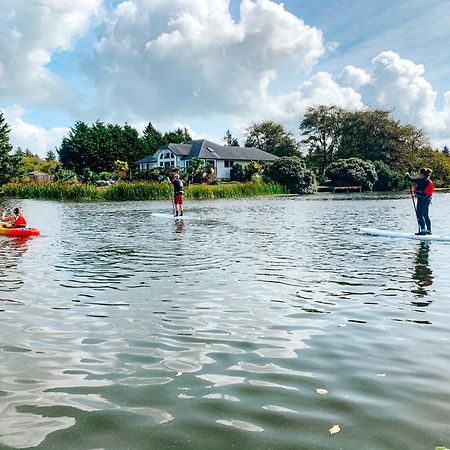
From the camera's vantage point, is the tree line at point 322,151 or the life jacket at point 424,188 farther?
the tree line at point 322,151

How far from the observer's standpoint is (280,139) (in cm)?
11619

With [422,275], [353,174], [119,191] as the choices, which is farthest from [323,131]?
[422,275]

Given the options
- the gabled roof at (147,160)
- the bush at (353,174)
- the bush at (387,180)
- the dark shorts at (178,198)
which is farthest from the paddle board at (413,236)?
the gabled roof at (147,160)

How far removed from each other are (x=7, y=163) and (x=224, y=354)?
195ft

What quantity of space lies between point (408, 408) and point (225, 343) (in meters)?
2.42

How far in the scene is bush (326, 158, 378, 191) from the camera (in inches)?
2849

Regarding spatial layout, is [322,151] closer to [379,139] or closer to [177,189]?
[379,139]

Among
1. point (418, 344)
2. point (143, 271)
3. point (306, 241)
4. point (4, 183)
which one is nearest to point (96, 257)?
point (143, 271)

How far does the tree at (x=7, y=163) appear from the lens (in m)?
58.1

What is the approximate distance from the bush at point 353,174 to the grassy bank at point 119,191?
2243 cm

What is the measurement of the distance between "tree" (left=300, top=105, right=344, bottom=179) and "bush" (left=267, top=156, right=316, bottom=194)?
33.5m

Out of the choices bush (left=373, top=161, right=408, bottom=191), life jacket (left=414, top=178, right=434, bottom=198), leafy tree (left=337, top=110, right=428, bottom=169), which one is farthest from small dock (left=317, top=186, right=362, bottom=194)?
life jacket (left=414, top=178, right=434, bottom=198)

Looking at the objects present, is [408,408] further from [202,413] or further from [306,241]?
[306,241]

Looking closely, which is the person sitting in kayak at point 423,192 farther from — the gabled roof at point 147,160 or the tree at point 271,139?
the tree at point 271,139
